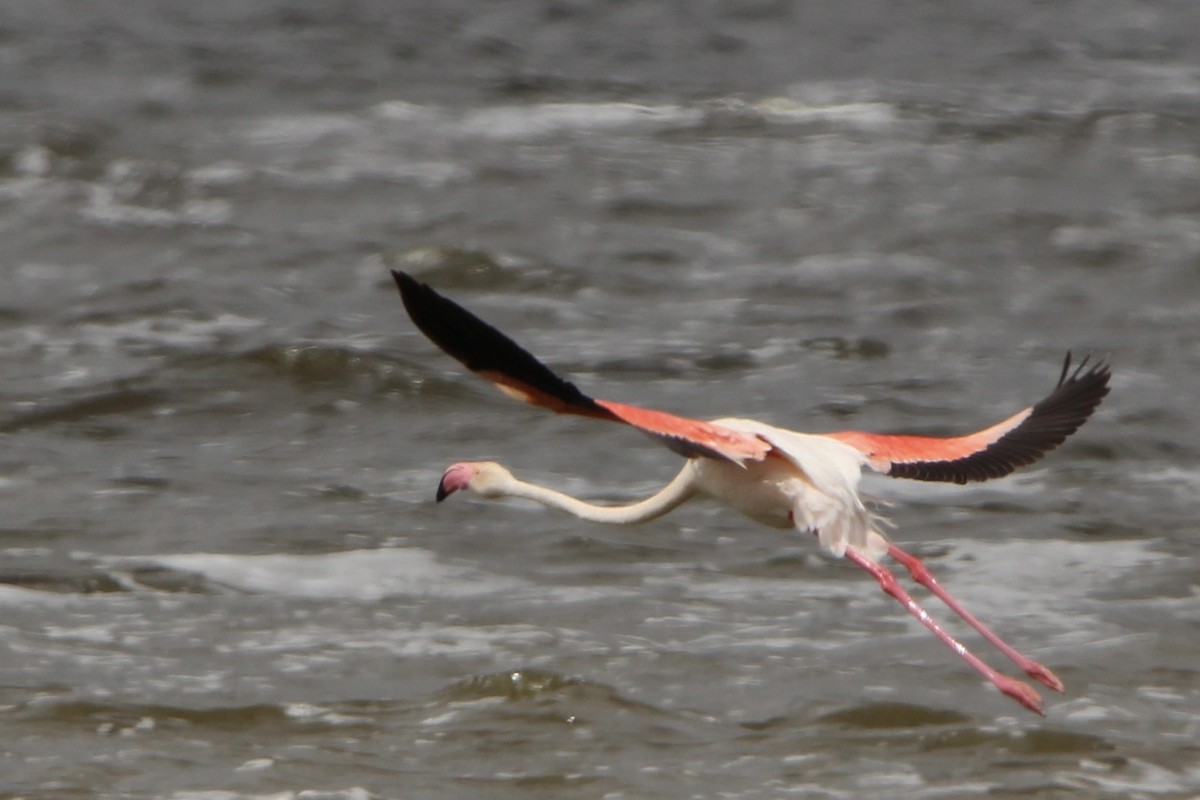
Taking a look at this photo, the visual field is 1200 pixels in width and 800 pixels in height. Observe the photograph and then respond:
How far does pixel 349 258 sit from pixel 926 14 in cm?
799

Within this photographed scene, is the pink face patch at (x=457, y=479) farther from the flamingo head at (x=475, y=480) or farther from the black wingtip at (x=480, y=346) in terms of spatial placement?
the black wingtip at (x=480, y=346)

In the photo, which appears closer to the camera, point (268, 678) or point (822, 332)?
point (268, 678)

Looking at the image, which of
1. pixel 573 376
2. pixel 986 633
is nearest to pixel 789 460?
pixel 986 633

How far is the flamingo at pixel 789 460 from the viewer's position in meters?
6.59

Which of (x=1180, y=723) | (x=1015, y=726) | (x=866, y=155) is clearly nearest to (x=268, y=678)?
(x=1015, y=726)

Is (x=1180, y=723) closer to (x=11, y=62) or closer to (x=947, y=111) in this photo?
(x=947, y=111)

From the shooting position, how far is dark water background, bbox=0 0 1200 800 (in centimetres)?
807

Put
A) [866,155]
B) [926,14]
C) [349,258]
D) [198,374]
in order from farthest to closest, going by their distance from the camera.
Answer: [926,14] < [866,155] < [349,258] < [198,374]

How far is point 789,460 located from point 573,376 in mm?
5121

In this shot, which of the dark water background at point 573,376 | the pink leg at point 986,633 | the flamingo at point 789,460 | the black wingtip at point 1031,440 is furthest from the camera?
the dark water background at point 573,376

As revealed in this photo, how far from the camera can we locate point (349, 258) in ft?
48.7

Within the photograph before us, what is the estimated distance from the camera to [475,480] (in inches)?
326

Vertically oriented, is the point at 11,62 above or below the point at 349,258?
above

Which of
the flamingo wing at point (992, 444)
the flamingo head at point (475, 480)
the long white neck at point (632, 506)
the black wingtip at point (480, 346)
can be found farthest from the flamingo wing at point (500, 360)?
the flamingo head at point (475, 480)
